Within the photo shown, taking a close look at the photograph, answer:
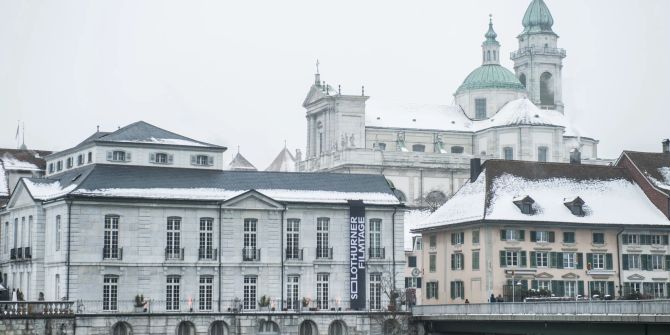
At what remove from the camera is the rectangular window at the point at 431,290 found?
105m

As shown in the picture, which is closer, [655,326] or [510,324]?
[655,326]

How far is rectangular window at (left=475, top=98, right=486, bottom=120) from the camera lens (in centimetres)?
19025

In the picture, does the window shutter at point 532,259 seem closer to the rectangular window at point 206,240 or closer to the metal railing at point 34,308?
the rectangular window at point 206,240

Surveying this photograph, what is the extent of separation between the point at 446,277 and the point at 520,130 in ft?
247

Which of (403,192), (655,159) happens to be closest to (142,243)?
(655,159)

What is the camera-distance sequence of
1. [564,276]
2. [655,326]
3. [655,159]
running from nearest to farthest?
[655,326], [564,276], [655,159]

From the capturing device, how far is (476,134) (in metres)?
182

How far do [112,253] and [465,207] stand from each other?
2993 cm

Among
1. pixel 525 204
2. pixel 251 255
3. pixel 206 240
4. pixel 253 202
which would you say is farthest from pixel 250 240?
pixel 525 204

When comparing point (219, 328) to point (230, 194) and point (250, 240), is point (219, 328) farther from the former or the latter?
point (230, 194)

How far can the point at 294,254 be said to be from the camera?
287 ft

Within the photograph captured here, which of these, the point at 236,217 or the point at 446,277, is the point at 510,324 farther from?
the point at 446,277

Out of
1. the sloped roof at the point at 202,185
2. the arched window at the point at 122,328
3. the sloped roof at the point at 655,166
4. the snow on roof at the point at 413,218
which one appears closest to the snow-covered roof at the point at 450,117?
the snow on roof at the point at 413,218

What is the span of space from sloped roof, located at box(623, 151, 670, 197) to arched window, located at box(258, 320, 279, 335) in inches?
1393
